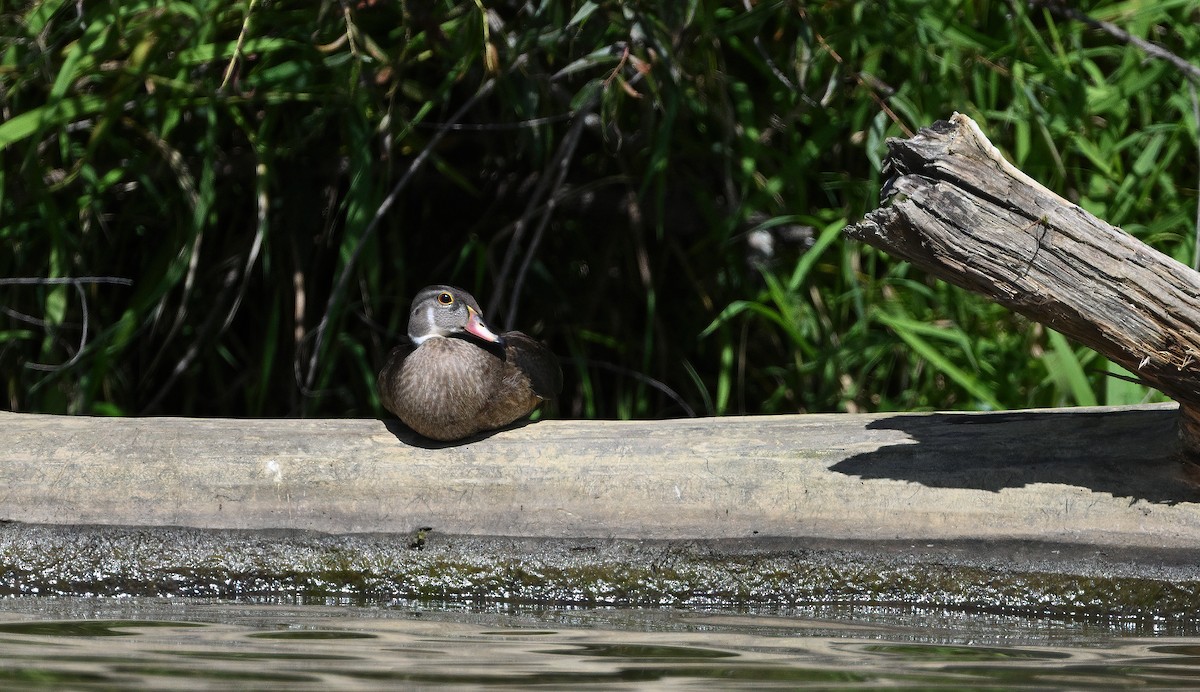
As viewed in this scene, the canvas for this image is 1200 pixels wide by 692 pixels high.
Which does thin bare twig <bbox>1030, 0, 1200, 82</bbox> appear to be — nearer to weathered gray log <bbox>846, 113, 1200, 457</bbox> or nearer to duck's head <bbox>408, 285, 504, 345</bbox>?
weathered gray log <bbox>846, 113, 1200, 457</bbox>

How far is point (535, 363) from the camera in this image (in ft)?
11.5

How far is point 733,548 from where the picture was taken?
113 inches

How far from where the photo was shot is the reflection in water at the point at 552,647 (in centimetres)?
208

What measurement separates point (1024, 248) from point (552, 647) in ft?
3.70

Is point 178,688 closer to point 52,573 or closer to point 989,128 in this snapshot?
point 52,573

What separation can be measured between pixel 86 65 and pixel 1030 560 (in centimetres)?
300

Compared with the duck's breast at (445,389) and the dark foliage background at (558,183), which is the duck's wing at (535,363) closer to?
the duck's breast at (445,389)

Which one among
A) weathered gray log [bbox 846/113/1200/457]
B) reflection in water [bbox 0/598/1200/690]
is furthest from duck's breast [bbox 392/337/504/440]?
weathered gray log [bbox 846/113/1200/457]

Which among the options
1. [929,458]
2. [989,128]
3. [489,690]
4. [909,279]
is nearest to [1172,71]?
[989,128]

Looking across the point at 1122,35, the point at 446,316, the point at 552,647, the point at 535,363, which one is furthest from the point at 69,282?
the point at 1122,35

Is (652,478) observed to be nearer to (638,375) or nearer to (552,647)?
(552,647)

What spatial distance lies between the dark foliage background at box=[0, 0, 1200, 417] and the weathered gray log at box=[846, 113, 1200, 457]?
1.40 metres

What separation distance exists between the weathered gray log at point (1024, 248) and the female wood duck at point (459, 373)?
1.21 m

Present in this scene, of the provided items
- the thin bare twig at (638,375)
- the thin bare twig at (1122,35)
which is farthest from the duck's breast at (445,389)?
the thin bare twig at (1122,35)
